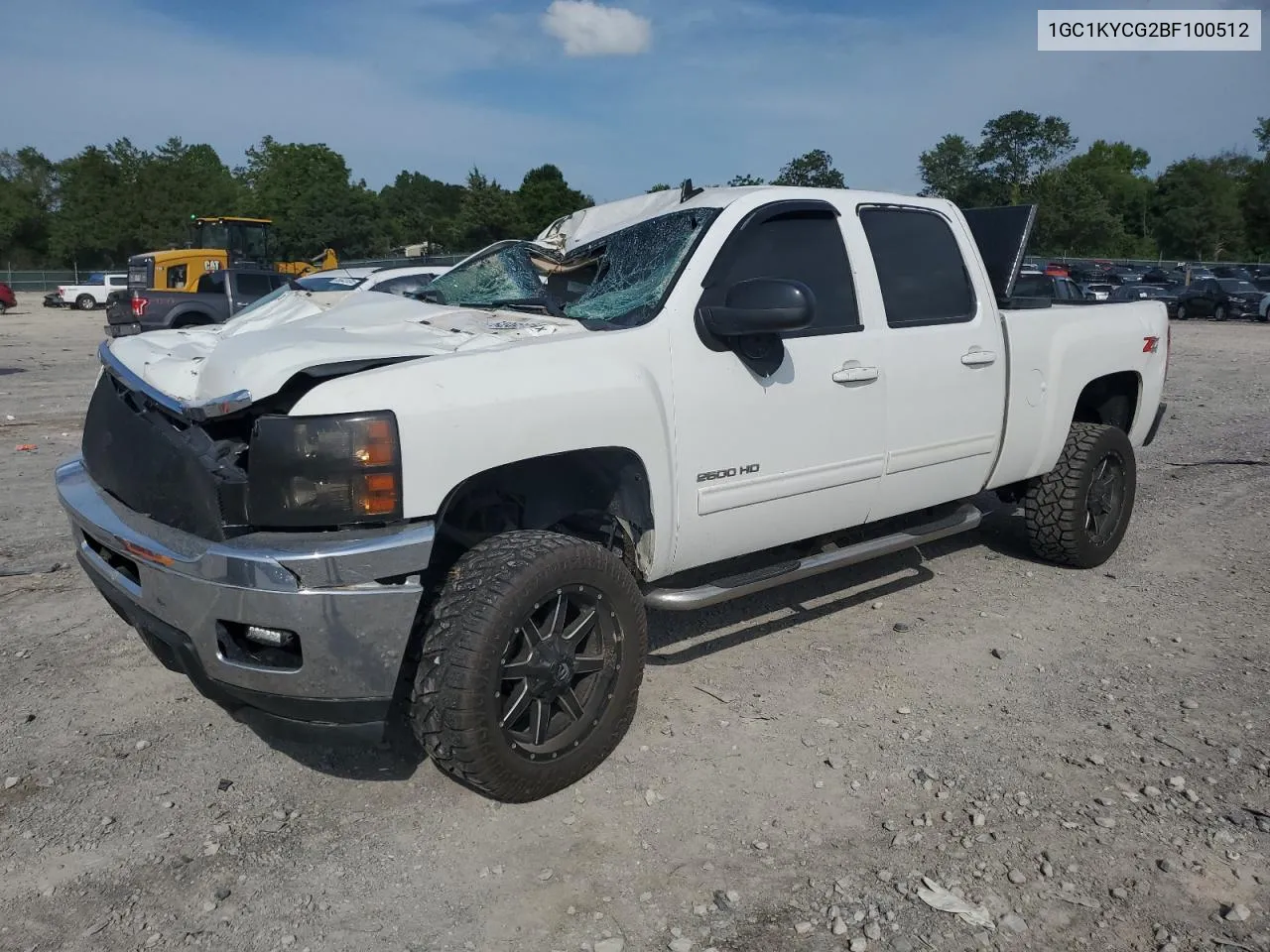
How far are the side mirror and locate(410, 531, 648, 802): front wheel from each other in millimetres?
932

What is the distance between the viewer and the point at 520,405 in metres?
3.13

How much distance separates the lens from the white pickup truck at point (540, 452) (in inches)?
113

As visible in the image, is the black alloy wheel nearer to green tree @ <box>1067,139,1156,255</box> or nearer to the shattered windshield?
the shattered windshield

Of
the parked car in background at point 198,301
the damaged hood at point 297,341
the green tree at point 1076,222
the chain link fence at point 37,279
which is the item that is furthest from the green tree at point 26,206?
the damaged hood at point 297,341

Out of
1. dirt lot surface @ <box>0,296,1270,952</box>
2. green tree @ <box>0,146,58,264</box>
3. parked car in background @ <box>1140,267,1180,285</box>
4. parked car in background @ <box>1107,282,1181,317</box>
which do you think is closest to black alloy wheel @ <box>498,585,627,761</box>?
dirt lot surface @ <box>0,296,1270,952</box>

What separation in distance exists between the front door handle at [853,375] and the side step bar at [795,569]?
29.1 inches

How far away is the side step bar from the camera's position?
367cm

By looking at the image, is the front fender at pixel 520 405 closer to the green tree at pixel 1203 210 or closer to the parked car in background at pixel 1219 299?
the parked car in background at pixel 1219 299

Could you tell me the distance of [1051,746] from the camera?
3.68m

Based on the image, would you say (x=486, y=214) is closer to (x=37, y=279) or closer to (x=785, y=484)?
(x=37, y=279)

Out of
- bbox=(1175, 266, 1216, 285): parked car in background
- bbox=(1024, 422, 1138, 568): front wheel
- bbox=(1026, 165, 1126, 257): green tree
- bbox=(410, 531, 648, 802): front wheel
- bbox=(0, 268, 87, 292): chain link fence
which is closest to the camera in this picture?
bbox=(410, 531, 648, 802): front wheel

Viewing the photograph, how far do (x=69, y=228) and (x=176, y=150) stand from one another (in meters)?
15.4

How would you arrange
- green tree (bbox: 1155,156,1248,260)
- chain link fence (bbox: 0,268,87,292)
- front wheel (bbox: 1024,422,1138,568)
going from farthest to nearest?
green tree (bbox: 1155,156,1248,260), chain link fence (bbox: 0,268,87,292), front wheel (bbox: 1024,422,1138,568)

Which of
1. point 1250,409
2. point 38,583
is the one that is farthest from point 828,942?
point 1250,409
